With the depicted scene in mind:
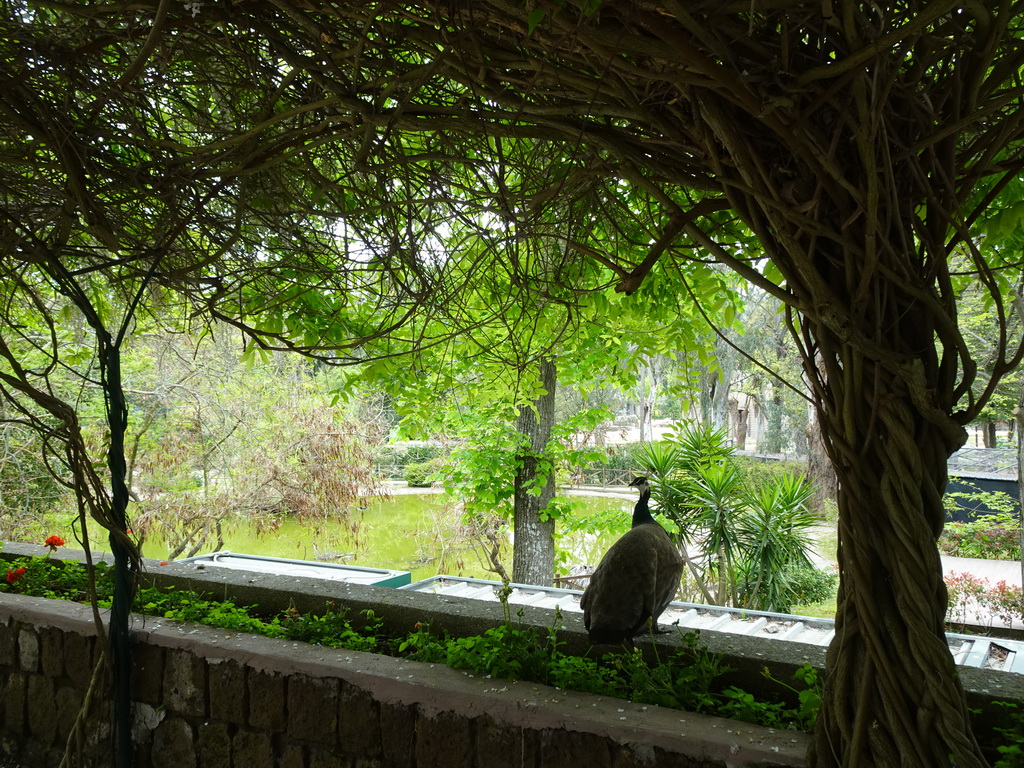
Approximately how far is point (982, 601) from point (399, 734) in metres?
9.79

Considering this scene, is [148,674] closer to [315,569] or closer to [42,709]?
[42,709]

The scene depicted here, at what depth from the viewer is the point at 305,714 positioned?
101 inches

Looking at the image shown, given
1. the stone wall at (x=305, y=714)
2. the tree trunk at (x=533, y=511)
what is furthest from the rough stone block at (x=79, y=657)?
the tree trunk at (x=533, y=511)

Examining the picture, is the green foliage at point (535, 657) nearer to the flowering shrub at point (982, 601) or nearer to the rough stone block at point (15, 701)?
the rough stone block at point (15, 701)

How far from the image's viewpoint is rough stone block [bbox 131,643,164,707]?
2.88 m

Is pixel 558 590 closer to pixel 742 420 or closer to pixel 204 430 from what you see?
pixel 204 430

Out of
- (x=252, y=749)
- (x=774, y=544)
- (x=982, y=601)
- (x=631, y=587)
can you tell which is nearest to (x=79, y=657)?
(x=252, y=749)

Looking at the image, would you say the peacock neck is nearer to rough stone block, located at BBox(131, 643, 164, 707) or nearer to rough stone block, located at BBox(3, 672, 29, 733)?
rough stone block, located at BBox(131, 643, 164, 707)

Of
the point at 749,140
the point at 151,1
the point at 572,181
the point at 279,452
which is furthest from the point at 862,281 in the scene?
the point at 279,452

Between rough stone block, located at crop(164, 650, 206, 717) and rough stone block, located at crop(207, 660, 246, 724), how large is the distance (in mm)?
49

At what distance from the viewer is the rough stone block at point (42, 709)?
3.10 meters

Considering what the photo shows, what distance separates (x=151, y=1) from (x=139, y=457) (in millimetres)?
9770

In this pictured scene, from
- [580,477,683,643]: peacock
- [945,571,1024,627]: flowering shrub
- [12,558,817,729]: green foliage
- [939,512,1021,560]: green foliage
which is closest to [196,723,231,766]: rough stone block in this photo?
[12,558,817,729]: green foliage

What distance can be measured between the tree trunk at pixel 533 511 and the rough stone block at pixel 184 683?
5492 millimetres
